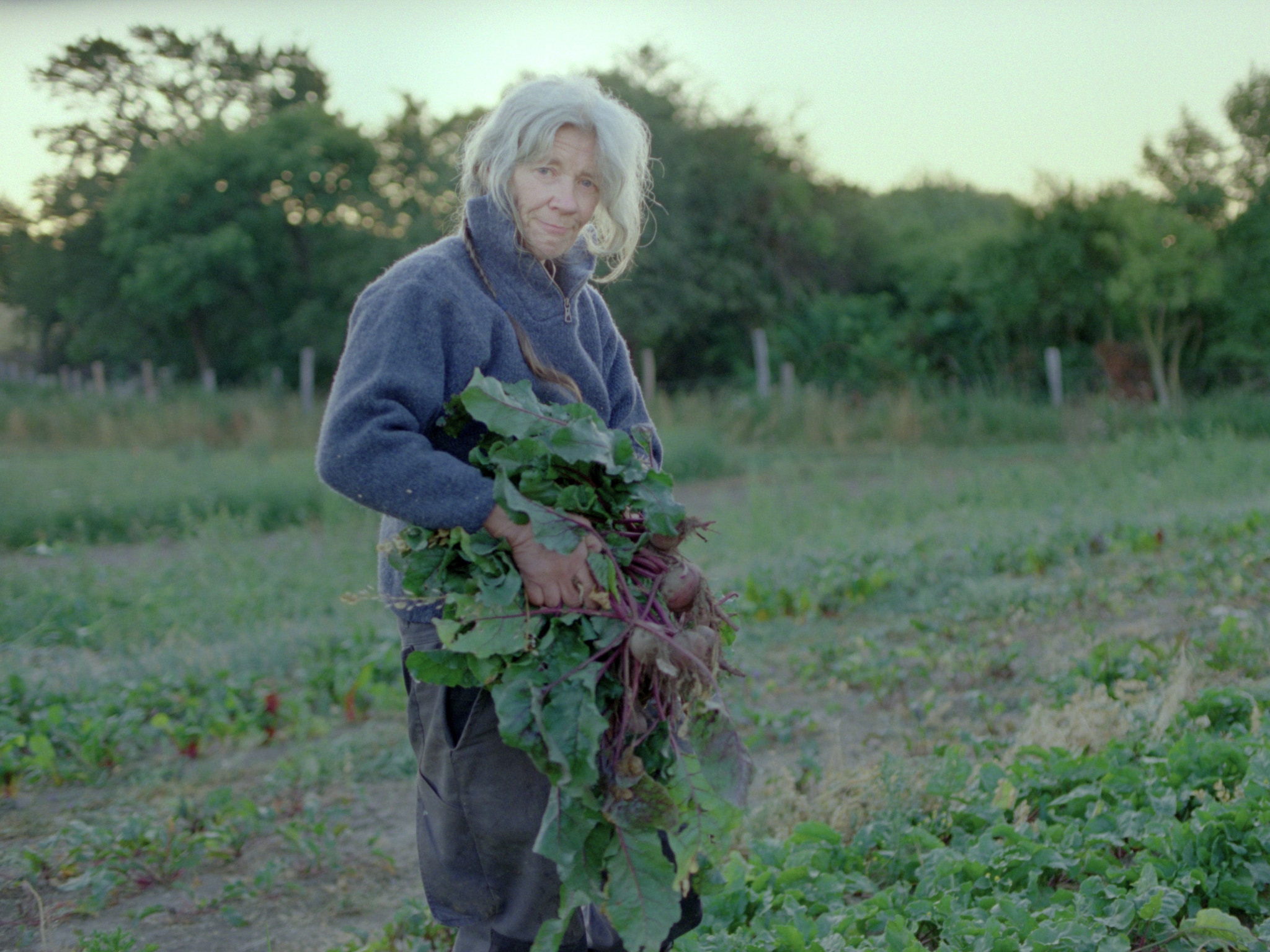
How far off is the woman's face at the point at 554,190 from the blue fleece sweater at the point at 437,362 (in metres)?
0.04

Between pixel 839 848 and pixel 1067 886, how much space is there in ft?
1.86

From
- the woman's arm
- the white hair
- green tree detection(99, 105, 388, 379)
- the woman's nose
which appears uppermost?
green tree detection(99, 105, 388, 379)

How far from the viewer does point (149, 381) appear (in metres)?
26.0

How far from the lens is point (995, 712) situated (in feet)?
13.6

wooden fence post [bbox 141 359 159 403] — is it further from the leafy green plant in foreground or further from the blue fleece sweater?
the blue fleece sweater

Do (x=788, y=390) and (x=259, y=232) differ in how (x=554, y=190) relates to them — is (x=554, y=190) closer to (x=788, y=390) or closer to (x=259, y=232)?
(x=788, y=390)

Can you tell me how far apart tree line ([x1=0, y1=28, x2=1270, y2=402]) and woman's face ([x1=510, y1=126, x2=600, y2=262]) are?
13.0m

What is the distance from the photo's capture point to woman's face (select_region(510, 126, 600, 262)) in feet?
6.96

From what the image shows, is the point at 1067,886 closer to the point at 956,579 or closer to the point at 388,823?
the point at 388,823

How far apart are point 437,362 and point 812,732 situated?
2818mm

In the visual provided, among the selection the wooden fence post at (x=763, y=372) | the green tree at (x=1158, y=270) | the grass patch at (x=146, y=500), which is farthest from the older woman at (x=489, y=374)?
the green tree at (x=1158, y=270)

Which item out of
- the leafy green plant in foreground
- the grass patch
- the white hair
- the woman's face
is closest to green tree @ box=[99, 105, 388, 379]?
the grass patch

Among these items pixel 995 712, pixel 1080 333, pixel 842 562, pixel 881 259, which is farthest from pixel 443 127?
pixel 995 712

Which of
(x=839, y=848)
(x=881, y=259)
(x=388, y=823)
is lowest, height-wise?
(x=388, y=823)
